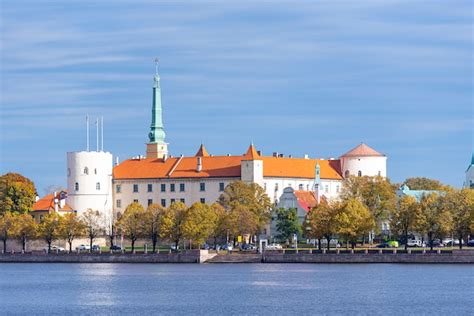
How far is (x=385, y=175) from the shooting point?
157500mm

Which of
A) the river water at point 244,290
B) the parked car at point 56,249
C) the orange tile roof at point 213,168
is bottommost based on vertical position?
the river water at point 244,290

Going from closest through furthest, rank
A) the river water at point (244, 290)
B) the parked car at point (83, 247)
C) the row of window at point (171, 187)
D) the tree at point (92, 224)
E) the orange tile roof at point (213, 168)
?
the river water at point (244, 290) < the parked car at point (83, 247) < the tree at point (92, 224) < the row of window at point (171, 187) < the orange tile roof at point (213, 168)

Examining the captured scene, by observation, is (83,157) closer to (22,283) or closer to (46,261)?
(46,261)

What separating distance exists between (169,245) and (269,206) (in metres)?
11.0

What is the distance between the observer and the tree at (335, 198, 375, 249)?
113250mm

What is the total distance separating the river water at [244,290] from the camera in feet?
234

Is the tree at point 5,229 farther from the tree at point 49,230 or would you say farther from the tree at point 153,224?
the tree at point 153,224

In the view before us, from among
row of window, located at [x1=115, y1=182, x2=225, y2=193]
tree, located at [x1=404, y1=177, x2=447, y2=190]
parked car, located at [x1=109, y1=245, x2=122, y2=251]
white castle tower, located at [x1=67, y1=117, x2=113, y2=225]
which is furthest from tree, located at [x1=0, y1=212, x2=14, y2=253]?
tree, located at [x1=404, y1=177, x2=447, y2=190]

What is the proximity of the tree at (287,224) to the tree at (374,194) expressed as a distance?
4794mm

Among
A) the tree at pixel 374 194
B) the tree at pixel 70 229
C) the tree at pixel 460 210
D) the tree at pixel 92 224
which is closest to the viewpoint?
the tree at pixel 460 210

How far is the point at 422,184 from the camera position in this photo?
168250 millimetres

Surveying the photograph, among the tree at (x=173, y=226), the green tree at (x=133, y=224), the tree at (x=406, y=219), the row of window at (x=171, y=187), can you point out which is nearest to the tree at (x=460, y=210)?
the tree at (x=406, y=219)

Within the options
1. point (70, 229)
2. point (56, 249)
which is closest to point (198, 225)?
point (70, 229)

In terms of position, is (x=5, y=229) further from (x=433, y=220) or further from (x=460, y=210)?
(x=460, y=210)
